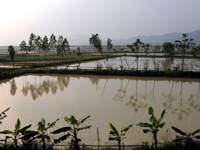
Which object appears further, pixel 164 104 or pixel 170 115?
pixel 164 104

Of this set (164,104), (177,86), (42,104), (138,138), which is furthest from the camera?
(177,86)

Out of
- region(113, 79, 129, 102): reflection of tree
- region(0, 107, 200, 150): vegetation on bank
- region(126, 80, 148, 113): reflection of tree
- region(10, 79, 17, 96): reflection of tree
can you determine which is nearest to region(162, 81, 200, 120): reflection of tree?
region(126, 80, 148, 113): reflection of tree

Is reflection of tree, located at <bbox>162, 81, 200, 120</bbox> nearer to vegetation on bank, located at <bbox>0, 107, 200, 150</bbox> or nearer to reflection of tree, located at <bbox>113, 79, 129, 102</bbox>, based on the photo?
reflection of tree, located at <bbox>113, 79, 129, 102</bbox>

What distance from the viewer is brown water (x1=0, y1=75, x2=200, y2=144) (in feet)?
25.9

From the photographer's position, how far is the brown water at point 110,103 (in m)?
7.91

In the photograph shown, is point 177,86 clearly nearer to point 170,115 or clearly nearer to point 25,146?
point 170,115

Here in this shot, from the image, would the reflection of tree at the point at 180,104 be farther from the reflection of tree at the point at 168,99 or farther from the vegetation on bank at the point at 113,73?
the vegetation on bank at the point at 113,73

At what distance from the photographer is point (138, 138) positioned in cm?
685

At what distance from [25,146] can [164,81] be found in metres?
13.3

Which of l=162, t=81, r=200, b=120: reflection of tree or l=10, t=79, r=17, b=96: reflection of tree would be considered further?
l=10, t=79, r=17, b=96: reflection of tree

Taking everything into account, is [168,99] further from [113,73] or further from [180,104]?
[113,73]

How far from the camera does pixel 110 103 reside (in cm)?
1102

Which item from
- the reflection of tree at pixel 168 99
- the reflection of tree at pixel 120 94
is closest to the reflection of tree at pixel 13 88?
the reflection of tree at pixel 120 94

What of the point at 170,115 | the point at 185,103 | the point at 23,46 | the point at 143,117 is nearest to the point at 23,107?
the point at 143,117
